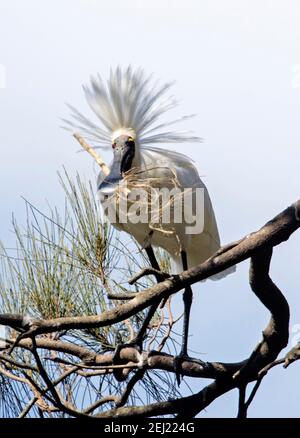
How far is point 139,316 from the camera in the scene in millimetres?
3564

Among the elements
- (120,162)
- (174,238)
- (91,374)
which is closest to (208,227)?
(174,238)

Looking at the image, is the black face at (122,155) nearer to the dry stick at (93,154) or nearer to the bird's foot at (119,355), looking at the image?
the dry stick at (93,154)

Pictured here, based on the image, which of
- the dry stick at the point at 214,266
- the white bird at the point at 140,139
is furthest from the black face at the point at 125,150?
the dry stick at the point at 214,266

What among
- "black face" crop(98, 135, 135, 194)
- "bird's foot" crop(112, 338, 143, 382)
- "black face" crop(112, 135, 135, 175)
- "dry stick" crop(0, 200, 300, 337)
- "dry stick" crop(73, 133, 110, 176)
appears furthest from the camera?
"black face" crop(112, 135, 135, 175)

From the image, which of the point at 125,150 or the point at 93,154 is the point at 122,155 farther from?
the point at 93,154

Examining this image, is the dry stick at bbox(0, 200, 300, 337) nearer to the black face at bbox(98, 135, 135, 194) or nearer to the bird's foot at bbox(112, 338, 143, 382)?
the bird's foot at bbox(112, 338, 143, 382)

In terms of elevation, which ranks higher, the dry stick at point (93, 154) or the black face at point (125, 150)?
the black face at point (125, 150)

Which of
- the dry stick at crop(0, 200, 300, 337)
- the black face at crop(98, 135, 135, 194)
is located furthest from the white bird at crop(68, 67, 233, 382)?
the dry stick at crop(0, 200, 300, 337)

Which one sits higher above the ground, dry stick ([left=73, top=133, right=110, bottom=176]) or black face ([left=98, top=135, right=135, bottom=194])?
black face ([left=98, top=135, right=135, bottom=194])

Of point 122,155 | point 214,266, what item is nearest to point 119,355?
point 214,266

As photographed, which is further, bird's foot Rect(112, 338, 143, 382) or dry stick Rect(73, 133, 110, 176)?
dry stick Rect(73, 133, 110, 176)

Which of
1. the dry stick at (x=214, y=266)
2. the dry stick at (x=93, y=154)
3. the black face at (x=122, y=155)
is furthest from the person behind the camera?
the black face at (x=122, y=155)

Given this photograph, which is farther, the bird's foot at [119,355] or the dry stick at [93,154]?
the dry stick at [93,154]
